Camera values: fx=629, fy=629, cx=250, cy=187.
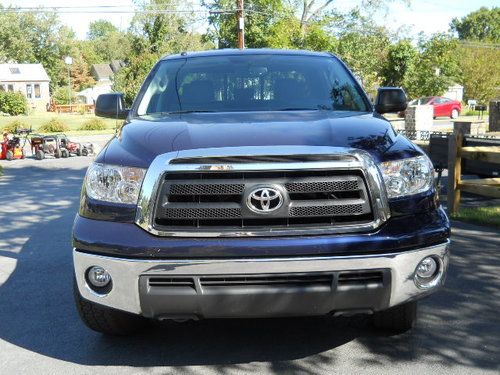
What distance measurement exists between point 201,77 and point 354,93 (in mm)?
1224

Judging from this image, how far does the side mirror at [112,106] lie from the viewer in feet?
17.9

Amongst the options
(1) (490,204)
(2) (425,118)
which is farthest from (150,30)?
(1) (490,204)

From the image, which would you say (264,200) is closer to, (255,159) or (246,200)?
(246,200)

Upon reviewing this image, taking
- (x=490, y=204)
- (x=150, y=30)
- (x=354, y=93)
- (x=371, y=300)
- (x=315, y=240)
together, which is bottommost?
(x=490, y=204)

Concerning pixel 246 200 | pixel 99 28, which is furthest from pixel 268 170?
pixel 99 28

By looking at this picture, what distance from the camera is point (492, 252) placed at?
6.26 metres

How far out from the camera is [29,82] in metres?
77.2

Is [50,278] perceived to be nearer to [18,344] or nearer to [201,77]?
[18,344]

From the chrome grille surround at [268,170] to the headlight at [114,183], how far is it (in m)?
0.08

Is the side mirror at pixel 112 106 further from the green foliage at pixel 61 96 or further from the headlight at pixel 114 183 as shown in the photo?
the green foliage at pixel 61 96

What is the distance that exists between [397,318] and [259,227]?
1.24m

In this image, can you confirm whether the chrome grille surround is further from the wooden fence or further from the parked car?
the parked car

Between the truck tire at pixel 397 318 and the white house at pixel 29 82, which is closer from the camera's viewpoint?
the truck tire at pixel 397 318

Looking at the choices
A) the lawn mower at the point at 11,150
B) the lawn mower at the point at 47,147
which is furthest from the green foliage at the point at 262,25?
the lawn mower at the point at 11,150
